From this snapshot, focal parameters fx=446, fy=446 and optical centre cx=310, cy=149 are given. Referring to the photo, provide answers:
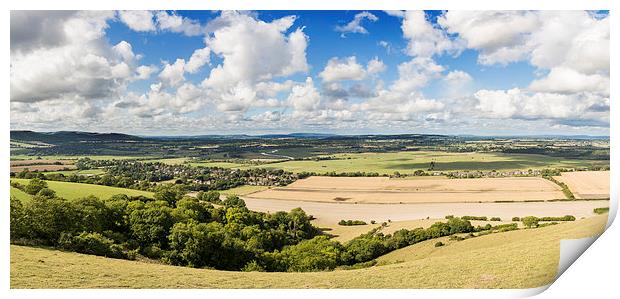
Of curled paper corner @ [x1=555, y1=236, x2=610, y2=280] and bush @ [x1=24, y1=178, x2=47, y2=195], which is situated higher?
bush @ [x1=24, y1=178, x2=47, y2=195]

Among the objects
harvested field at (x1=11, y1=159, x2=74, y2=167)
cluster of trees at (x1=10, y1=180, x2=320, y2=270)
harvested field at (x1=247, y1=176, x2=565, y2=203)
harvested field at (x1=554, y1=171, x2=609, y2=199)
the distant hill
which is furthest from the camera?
the distant hill

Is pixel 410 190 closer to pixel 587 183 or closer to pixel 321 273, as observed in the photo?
pixel 321 273

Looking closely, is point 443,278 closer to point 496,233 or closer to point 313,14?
point 496,233

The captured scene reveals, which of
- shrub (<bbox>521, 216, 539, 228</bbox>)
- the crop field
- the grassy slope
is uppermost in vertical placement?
the crop field

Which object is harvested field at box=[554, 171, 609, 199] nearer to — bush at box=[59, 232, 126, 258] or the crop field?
the crop field

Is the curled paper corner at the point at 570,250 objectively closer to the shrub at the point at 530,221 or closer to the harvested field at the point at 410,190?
the shrub at the point at 530,221

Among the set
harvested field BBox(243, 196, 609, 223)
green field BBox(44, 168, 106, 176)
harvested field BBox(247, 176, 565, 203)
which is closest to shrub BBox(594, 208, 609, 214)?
harvested field BBox(243, 196, 609, 223)
